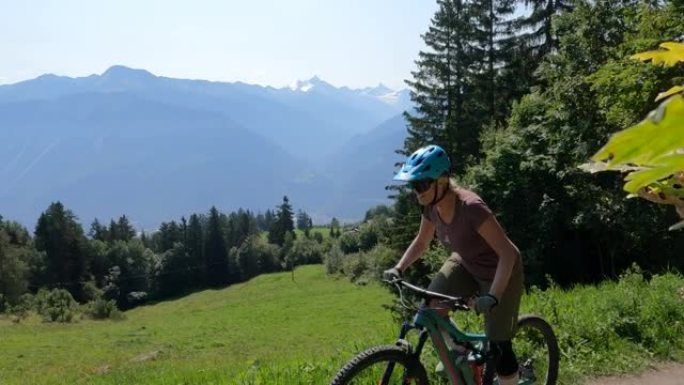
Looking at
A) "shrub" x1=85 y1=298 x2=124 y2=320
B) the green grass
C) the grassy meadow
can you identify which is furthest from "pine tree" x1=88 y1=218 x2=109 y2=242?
the green grass

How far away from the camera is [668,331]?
696 centimetres

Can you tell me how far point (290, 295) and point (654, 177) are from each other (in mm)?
69245

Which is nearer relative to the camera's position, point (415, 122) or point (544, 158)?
point (544, 158)

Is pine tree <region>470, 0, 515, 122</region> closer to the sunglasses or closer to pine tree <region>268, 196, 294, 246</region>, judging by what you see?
the sunglasses

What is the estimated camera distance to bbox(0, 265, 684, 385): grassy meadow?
258 inches

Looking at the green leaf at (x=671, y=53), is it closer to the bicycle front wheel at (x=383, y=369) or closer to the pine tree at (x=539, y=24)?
the bicycle front wheel at (x=383, y=369)

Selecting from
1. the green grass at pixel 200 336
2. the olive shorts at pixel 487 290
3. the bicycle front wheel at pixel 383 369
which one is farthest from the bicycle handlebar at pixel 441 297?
the green grass at pixel 200 336

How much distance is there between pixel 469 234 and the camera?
4.02 m

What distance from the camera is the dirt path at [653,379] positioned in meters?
6.00

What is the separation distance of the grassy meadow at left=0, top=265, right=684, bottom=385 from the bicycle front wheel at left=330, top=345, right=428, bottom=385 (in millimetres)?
1942

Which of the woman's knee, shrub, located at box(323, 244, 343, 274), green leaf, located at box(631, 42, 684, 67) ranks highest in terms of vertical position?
green leaf, located at box(631, 42, 684, 67)

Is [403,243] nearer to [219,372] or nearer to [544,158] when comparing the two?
[544,158]

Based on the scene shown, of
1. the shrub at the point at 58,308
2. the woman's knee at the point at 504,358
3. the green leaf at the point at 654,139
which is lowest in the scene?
the shrub at the point at 58,308

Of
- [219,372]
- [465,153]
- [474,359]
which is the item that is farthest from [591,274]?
[474,359]
